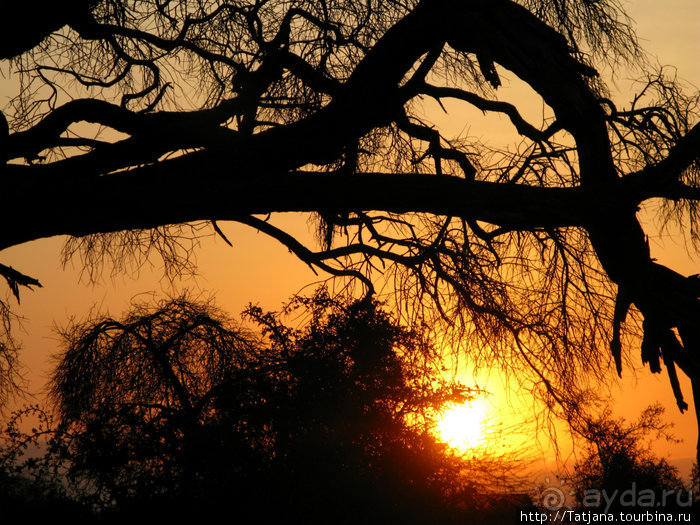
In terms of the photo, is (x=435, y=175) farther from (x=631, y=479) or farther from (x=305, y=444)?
(x=631, y=479)

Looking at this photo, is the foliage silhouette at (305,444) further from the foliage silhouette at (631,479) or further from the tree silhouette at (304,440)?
the foliage silhouette at (631,479)

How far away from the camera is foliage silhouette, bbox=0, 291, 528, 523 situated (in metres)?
5.84

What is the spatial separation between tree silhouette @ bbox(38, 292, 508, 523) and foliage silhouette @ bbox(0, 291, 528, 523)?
0.01m

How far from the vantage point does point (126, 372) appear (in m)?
8.57

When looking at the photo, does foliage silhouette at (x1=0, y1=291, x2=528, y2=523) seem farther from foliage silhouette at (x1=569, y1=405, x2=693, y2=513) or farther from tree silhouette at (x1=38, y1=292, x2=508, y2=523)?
foliage silhouette at (x1=569, y1=405, x2=693, y2=513)

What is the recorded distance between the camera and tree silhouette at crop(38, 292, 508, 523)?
584cm

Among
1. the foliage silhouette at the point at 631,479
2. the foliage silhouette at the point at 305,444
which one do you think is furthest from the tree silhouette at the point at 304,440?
the foliage silhouette at the point at 631,479

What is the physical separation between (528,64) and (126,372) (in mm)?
5781

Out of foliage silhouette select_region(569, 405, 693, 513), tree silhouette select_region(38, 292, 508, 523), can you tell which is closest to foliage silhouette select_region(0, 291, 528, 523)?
tree silhouette select_region(38, 292, 508, 523)

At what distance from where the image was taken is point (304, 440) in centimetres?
594

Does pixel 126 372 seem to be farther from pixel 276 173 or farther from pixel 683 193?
pixel 683 193

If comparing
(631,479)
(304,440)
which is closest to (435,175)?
(304,440)

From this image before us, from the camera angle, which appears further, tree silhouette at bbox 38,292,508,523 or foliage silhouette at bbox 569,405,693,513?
foliage silhouette at bbox 569,405,693,513

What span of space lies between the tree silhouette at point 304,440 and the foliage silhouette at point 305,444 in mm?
11
